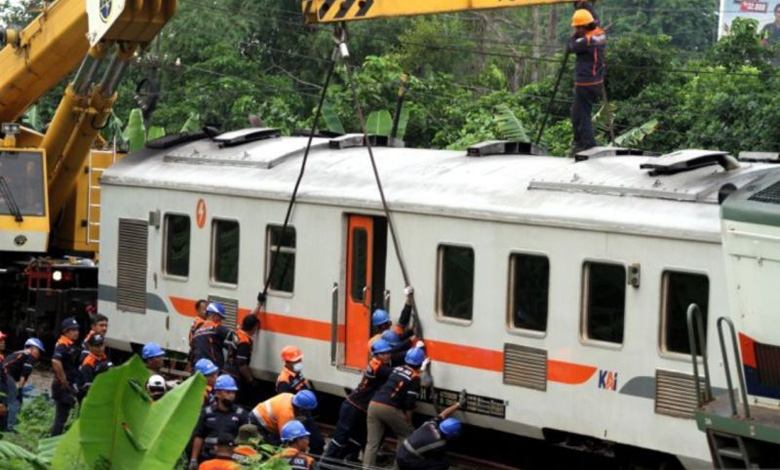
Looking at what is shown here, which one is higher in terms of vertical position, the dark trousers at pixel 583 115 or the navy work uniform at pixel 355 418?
the dark trousers at pixel 583 115

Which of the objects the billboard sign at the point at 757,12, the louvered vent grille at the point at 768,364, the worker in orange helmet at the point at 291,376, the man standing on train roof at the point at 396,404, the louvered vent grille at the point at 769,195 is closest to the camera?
the louvered vent grille at the point at 768,364

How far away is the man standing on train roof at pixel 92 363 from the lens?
50.0 ft

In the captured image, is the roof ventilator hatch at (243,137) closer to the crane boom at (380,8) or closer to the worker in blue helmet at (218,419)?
the crane boom at (380,8)

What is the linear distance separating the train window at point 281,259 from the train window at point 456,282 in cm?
216

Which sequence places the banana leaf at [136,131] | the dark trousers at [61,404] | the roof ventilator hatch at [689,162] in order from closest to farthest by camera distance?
the roof ventilator hatch at [689,162]
the dark trousers at [61,404]
the banana leaf at [136,131]

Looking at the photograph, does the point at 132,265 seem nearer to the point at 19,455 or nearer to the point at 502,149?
the point at 502,149

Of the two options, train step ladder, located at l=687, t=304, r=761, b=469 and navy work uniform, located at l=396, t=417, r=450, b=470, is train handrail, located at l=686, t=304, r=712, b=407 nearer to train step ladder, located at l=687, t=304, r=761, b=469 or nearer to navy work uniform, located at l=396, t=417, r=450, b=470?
train step ladder, located at l=687, t=304, r=761, b=469

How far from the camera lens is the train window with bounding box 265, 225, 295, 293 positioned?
16469 mm

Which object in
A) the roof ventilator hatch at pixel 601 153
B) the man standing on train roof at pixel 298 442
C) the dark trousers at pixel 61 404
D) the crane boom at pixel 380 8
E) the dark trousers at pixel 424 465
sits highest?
the crane boom at pixel 380 8

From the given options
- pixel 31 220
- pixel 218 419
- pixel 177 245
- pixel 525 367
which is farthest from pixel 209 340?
pixel 31 220

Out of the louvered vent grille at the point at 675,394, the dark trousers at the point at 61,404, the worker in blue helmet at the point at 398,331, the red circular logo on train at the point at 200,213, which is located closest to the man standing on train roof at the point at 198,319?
the red circular logo on train at the point at 200,213

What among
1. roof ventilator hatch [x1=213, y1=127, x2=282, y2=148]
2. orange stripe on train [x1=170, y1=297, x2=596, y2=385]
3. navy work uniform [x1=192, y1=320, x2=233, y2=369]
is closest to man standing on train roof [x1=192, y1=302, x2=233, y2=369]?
navy work uniform [x1=192, y1=320, x2=233, y2=369]

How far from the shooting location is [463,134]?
100ft

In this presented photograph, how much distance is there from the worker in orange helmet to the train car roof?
1.76 metres
